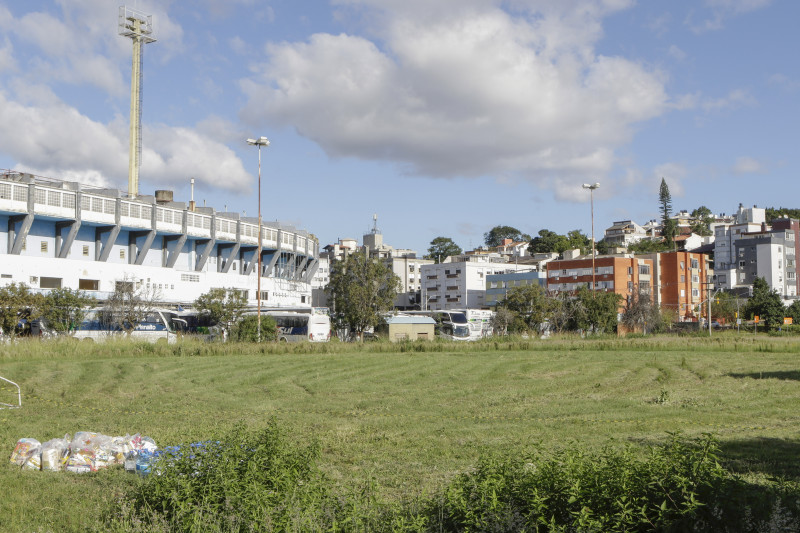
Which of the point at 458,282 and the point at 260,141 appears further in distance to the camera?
the point at 458,282

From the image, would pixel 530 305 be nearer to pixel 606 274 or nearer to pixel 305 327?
pixel 305 327

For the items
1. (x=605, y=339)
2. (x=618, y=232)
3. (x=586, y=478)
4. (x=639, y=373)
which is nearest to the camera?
(x=586, y=478)

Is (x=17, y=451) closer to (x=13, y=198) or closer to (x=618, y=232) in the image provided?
(x=13, y=198)

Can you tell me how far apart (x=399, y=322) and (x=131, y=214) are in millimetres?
35479

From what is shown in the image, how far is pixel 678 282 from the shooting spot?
11475cm

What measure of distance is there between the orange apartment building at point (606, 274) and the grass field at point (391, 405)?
73.8 metres

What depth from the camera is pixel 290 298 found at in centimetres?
9706

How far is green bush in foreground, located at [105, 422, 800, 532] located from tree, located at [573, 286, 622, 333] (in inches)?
2688

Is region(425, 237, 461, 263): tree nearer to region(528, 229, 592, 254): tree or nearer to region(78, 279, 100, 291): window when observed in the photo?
region(528, 229, 592, 254): tree

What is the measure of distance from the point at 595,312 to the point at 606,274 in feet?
117

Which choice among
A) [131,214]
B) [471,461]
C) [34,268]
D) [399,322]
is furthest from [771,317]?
[471,461]

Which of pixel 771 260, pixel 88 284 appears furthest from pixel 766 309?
pixel 88 284

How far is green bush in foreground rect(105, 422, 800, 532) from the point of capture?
6176mm

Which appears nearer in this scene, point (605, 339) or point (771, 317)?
point (605, 339)
